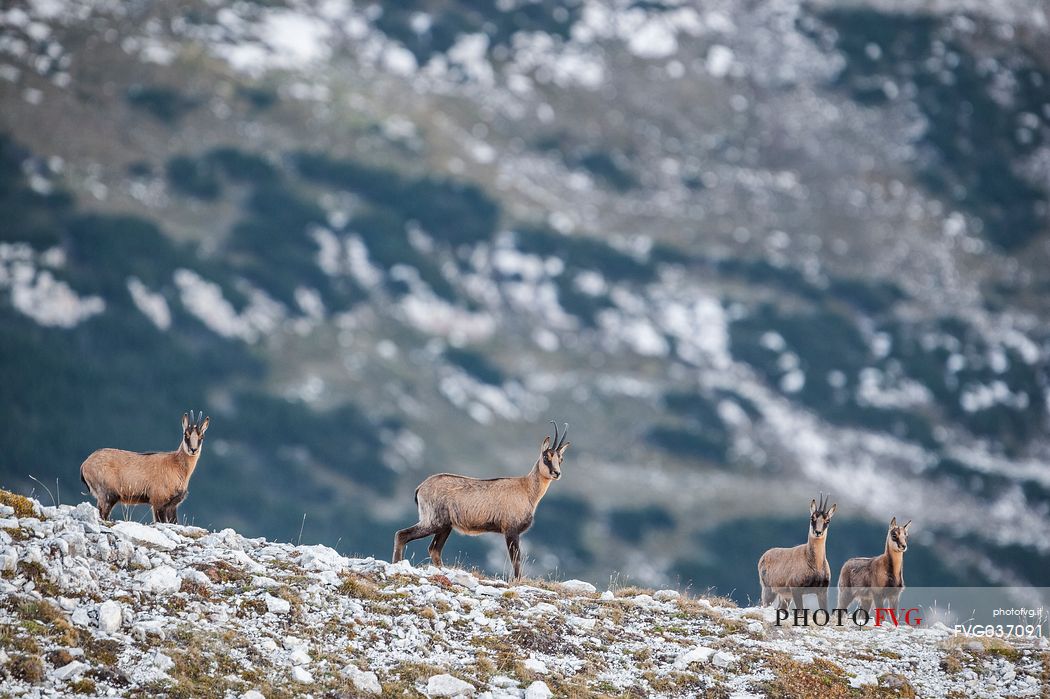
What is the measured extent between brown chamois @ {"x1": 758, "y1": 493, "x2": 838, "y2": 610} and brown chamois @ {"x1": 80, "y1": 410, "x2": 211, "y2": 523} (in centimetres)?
1272

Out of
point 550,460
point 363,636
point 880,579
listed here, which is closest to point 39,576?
point 363,636

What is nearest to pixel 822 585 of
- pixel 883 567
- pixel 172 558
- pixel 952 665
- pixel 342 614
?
pixel 883 567

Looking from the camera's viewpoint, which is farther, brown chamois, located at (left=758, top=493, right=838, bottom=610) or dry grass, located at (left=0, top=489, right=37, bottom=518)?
brown chamois, located at (left=758, top=493, right=838, bottom=610)

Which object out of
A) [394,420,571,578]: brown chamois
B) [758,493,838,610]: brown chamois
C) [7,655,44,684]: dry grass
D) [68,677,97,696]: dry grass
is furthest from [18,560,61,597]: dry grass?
[758,493,838,610]: brown chamois

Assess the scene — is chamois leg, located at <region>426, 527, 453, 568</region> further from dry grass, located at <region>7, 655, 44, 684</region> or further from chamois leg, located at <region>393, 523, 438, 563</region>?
dry grass, located at <region>7, 655, 44, 684</region>

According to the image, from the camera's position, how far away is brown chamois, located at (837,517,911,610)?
1102 inches

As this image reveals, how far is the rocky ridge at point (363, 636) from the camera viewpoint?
1859cm

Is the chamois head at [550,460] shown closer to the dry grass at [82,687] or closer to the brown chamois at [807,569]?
the brown chamois at [807,569]

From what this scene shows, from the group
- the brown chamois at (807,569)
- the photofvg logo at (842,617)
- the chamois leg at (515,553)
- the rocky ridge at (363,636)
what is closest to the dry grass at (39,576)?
the rocky ridge at (363,636)

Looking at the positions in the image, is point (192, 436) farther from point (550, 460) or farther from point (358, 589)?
point (550, 460)

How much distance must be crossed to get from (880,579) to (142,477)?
16.2 metres

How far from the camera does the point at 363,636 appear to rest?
68.4 ft

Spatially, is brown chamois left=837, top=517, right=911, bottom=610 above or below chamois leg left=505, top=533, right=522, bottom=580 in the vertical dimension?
above

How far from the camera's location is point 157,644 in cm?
1892
